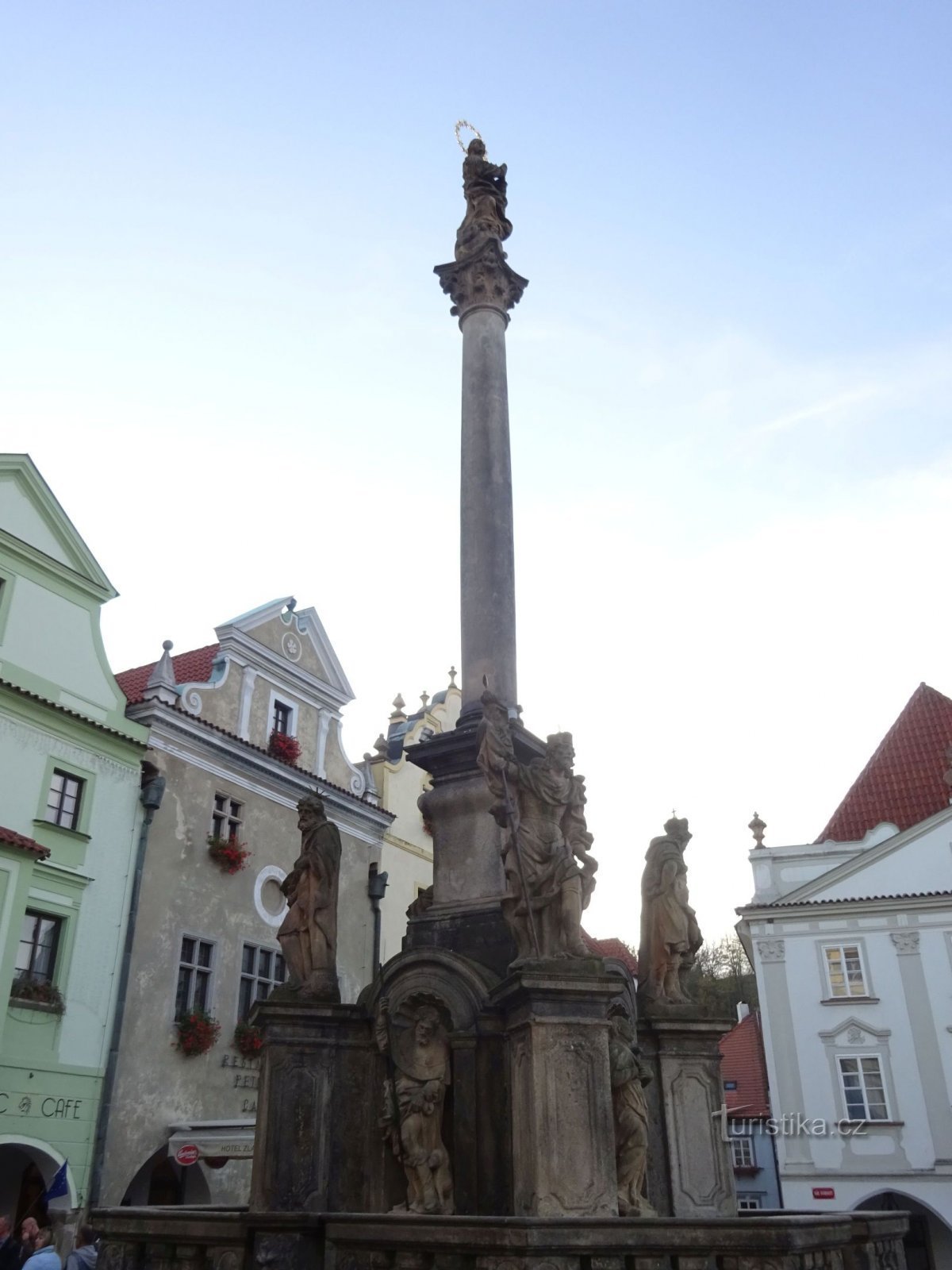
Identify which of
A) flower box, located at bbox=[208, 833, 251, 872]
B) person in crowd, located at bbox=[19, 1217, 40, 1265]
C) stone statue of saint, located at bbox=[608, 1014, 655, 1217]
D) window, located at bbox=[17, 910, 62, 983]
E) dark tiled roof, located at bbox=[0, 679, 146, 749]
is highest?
dark tiled roof, located at bbox=[0, 679, 146, 749]

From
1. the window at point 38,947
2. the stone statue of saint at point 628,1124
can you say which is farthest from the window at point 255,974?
the stone statue of saint at point 628,1124

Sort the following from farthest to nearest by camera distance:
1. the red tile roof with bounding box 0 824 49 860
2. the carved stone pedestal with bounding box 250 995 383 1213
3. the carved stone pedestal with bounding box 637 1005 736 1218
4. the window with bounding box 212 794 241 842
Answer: the window with bounding box 212 794 241 842
the red tile roof with bounding box 0 824 49 860
the carved stone pedestal with bounding box 637 1005 736 1218
the carved stone pedestal with bounding box 250 995 383 1213

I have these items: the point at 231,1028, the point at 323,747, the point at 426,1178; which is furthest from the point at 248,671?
the point at 426,1178

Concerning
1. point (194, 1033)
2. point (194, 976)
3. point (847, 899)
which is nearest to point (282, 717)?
point (194, 976)

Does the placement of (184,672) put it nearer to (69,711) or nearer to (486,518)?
(69,711)

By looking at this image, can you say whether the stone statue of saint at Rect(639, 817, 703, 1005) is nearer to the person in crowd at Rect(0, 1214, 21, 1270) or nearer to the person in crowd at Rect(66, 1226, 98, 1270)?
the person in crowd at Rect(66, 1226, 98, 1270)

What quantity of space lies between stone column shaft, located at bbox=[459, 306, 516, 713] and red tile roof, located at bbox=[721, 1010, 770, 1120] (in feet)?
99.2

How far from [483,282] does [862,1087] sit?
22.7m

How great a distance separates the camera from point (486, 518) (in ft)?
36.7

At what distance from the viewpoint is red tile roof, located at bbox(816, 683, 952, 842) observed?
3148 cm

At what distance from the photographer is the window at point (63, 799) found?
19.5m

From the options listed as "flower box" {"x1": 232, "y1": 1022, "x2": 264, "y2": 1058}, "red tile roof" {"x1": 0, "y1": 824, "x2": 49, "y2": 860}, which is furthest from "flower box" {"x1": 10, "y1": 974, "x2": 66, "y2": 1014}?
"flower box" {"x1": 232, "y1": 1022, "x2": 264, "y2": 1058}

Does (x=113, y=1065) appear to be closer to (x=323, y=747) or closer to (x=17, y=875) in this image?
(x=17, y=875)

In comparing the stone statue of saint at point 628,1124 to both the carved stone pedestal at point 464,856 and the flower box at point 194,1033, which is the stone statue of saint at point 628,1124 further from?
the flower box at point 194,1033
